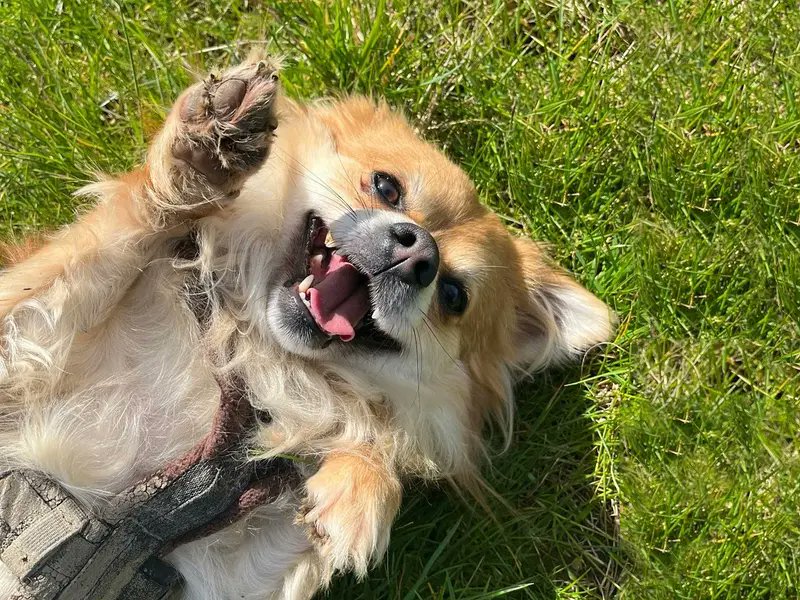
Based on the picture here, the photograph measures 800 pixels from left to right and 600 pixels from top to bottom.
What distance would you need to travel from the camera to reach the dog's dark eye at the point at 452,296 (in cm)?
299

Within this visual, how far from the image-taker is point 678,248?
12.2 feet

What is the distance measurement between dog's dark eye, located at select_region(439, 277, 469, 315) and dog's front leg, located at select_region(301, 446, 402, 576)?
711 millimetres

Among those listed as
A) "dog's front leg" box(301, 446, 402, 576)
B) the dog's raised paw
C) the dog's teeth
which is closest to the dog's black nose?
the dog's teeth

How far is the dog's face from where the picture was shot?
2.68 metres

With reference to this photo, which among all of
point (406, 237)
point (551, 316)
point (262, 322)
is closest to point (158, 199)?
point (262, 322)

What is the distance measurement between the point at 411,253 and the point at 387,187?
47 centimetres

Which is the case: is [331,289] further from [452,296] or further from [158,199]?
[158,199]

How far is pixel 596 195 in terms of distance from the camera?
3.80 meters

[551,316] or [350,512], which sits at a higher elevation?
[350,512]

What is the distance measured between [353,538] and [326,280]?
2.94 feet

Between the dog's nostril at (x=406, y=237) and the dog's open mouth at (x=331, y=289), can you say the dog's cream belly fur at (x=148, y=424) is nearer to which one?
the dog's open mouth at (x=331, y=289)

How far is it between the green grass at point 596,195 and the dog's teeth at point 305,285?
1.31 meters

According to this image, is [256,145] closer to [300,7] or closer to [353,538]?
[353,538]

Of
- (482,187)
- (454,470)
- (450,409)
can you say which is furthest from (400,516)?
(482,187)
